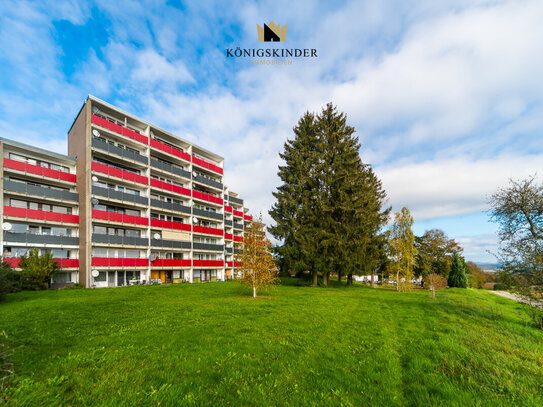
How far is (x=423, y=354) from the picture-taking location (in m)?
6.86

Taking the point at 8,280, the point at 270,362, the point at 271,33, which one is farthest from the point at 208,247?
the point at 270,362

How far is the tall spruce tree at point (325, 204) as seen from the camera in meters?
30.5

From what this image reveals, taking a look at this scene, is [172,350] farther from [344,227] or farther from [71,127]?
[71,127]

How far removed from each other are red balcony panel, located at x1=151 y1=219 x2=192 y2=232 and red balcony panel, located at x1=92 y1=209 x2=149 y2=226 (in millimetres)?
1428

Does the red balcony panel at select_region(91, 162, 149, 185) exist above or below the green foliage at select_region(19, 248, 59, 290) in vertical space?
above

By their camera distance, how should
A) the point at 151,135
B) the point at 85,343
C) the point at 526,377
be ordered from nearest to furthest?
the point at 526,377 < the point at 85,343 < the point at 151,135

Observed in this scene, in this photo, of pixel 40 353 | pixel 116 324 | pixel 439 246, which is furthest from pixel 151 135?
pixel 439 246

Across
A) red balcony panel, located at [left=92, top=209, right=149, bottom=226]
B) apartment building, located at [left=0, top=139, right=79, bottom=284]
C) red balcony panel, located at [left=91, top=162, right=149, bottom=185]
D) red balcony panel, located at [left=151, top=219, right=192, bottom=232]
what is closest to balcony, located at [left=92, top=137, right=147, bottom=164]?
red balcony panel, located at [left=91, top=162, right=149, bottom=185]

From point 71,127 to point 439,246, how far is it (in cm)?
7279

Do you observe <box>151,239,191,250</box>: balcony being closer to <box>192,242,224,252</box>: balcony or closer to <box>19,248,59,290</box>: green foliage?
<box>192,242,224,252</box>: balcony

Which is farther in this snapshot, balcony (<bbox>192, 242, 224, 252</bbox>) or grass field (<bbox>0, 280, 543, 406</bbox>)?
balcony (<bbox>192, 242, 224, 252</bbox>)

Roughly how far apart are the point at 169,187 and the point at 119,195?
26.3 feet

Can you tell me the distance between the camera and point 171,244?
3953 cm

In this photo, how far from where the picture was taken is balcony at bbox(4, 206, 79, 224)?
2686 centimetres
